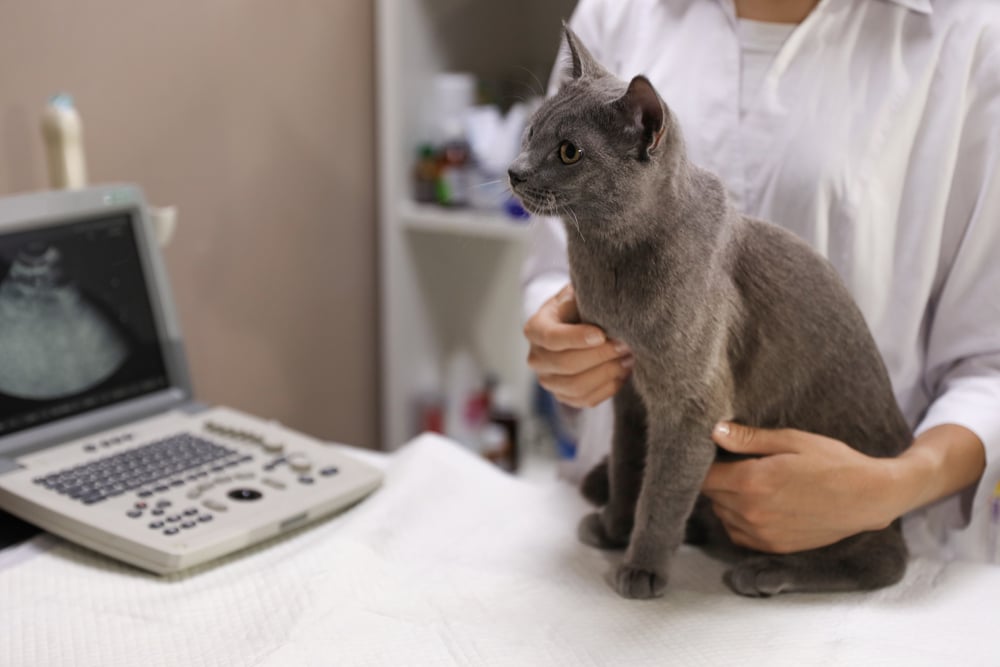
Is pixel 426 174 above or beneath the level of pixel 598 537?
above

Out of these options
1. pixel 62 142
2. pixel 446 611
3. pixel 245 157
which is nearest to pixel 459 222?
pixel 245 157

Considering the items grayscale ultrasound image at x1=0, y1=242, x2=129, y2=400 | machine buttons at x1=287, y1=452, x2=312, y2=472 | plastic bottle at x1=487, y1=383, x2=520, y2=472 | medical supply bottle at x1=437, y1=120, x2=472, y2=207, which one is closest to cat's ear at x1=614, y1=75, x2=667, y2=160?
machine buttons at x1=287, y1=452, x2=312, y2=472

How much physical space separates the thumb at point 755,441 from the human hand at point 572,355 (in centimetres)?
9

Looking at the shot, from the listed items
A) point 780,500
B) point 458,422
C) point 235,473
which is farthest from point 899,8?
point 458,422

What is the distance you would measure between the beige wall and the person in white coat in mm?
589

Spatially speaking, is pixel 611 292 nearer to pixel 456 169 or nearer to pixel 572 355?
pixel 572 355

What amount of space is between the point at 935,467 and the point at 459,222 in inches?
29.4

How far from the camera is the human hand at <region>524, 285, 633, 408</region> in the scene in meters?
0.65

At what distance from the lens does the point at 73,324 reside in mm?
776

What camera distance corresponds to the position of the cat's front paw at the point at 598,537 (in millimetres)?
710

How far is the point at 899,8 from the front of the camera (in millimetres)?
696

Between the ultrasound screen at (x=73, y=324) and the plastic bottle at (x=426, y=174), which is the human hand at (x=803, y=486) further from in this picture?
the plastic bottle at (x=426, y=174)

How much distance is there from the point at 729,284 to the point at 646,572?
0.20 m

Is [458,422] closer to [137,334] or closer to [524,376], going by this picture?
[524,376]
